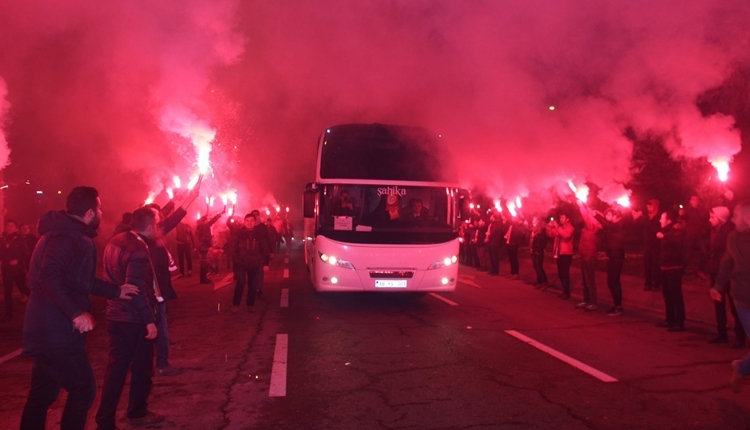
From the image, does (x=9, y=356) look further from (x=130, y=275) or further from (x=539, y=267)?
(x=539, y=267)

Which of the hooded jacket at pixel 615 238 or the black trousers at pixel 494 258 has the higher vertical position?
the hooded jacket at pixel 615 238

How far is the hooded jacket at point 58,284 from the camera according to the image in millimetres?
3768

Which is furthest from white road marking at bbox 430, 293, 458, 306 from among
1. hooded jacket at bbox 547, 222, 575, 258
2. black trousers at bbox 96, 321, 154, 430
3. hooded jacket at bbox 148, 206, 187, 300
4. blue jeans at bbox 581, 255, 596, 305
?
black trousers at bbox 96, 321, 154, 430

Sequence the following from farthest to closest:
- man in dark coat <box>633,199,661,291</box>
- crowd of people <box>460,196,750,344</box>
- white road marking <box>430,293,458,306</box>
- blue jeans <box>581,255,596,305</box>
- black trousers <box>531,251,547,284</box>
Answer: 1. black trousers <box>531,251,547,284</box>
2. man in dark coat <box>633,199,661,291</box>
3. white road marking <box>430,293,458,306</box>
4. blue jeans <box>581,255,596,305</box>
5. crowd of people <box>460,196,750,344</box>

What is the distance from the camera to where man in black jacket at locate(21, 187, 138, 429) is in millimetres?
3775

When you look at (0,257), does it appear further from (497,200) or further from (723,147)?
(497,200)

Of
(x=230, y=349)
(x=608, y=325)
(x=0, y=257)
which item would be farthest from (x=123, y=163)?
(x=608, y=325)

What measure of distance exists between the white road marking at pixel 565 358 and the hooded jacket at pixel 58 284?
199 inches

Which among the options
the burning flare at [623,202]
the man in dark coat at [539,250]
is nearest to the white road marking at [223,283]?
the man in dark coat at [539,250]

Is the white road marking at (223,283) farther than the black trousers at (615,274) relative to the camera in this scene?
Yes

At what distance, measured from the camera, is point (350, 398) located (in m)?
5.70

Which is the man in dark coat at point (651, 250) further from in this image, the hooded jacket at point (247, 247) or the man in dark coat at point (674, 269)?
the hooded jacket at point (247, 247)

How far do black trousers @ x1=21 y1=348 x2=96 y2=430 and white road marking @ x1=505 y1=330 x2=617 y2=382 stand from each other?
4934 mm

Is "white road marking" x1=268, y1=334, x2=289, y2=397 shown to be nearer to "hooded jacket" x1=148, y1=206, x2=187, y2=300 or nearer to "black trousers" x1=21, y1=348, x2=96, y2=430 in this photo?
"hooded jacket" x1=148, y1=206, x2=187, y2=300
